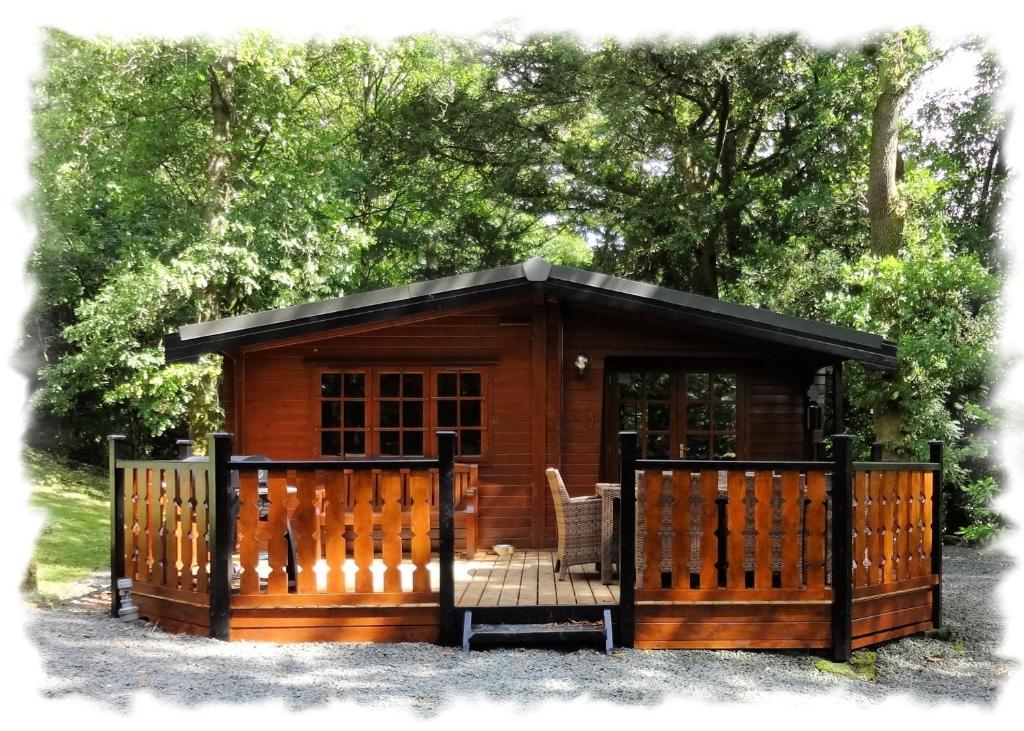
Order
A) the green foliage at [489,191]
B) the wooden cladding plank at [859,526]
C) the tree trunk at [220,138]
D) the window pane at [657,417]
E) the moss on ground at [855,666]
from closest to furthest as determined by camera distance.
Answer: the moss on ground at [855,666]
the wooden cladding plank at [859,526]
the window pane at [657,417]
the green foliage at [489,191]
the tree trunk at [220,138]

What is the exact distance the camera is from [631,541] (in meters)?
5.03

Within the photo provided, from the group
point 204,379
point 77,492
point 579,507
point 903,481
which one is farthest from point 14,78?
point 77,492

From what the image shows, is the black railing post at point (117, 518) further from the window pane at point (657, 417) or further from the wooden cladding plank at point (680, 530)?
the window pane at point (657, 417)

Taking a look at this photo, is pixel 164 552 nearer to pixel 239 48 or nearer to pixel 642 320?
pixel 642 320

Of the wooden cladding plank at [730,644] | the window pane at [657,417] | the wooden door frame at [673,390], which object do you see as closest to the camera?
the wooden cladding plank at [730,644]

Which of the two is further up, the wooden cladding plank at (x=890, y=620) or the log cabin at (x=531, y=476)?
the log cabin at (x=531, y=476)

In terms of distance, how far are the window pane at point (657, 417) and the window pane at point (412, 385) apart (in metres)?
2.30

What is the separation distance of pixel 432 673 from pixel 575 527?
Answer: 2003 mm

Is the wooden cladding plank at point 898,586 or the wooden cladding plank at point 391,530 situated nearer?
the wooden cladding plank at point 391,530

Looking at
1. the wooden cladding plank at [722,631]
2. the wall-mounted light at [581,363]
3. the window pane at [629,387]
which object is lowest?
the wooden cladding plank at [722,631]

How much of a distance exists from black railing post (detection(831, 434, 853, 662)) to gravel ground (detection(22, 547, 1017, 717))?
232mm

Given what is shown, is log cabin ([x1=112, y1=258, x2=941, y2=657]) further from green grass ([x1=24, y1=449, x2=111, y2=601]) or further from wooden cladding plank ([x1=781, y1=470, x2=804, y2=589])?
green grass ([x1=24, y1=449, x2=111, y2=601])

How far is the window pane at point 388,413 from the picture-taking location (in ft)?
27.0

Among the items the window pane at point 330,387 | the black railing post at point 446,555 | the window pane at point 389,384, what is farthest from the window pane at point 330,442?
the black railing post at point 446,555
